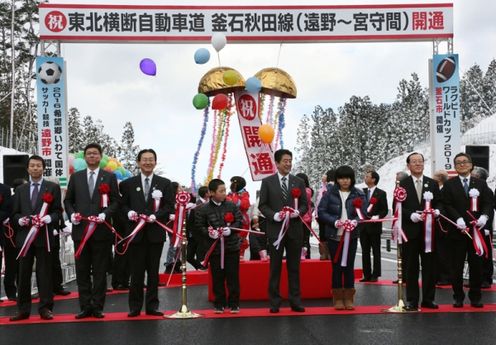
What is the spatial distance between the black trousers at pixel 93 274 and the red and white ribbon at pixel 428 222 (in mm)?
3392

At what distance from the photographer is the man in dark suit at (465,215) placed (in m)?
7.88

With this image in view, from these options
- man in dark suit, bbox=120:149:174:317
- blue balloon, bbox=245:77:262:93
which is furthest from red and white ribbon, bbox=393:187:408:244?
blue balloon, bbox=245:77:262:93

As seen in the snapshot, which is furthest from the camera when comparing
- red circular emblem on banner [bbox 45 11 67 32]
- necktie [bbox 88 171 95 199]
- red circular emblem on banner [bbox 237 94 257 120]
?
red circular emblem on banner [bbox 237 94 257 120]

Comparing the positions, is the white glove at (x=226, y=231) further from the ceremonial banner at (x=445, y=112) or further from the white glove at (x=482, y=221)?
the ceremonial banner at (x=445, y=112)

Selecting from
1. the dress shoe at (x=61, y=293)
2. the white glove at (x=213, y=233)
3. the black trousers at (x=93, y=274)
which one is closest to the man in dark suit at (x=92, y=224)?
the black trousers at (x=93, y=274)

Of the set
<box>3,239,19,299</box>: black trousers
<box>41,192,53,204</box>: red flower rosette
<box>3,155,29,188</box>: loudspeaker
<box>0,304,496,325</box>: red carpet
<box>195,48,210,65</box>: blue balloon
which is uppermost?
<box>195,48,210,65</box>: blue balloon

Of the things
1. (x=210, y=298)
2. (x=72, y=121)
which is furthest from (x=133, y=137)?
(x=210, y=298)

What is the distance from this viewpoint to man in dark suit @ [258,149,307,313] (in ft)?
25.8

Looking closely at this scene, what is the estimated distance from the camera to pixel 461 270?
26.2ft

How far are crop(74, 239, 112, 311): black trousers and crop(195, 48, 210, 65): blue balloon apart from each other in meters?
6.27

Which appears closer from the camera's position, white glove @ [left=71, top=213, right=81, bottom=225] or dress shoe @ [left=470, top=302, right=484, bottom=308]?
white glove @ [left=71, top=213, right=81, bottom=225]

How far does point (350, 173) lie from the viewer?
7941 millimetres

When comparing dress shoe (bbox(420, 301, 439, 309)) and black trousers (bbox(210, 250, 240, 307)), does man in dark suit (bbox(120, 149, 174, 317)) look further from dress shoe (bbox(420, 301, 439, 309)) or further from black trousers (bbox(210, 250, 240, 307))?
dress shoe (bbox(420, 301, 439, 309))

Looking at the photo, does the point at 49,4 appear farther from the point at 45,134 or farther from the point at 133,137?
the point at 133,137
